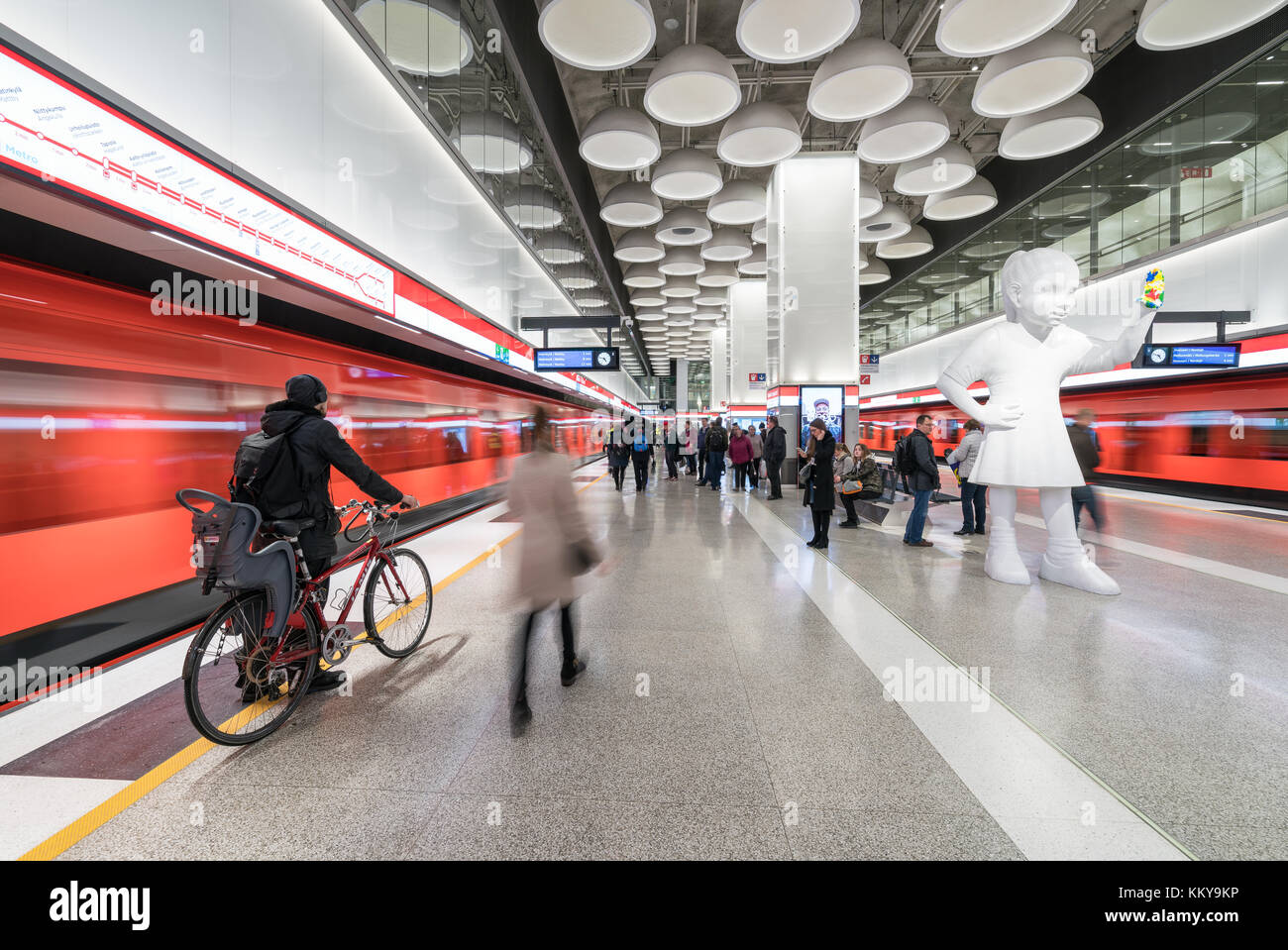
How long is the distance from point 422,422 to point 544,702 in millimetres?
7390

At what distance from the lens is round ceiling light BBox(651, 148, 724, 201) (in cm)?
1323

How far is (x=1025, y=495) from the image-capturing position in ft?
48.6

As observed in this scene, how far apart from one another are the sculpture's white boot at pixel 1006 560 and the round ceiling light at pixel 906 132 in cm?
923

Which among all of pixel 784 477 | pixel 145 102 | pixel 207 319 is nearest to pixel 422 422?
pixel 207 319

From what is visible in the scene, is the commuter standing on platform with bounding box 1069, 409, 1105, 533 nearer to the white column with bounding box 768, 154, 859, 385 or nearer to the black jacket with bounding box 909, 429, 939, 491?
the black jacket with bounding box 909, 429, 939, 491

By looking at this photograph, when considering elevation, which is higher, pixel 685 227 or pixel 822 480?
pixel 685 227

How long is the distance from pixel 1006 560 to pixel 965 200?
14553 mm

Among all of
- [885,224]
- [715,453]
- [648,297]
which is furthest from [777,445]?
[648,297]

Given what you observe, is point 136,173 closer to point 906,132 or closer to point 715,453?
point 906,132

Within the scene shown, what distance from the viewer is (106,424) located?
4.17 meters

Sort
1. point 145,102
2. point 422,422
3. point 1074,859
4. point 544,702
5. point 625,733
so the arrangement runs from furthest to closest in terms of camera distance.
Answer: point 422,422 → point 145,102 → point 544,702 → point 625,733 → point 1074,859

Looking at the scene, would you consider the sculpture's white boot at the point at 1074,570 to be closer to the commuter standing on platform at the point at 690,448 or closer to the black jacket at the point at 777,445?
the black jacket at the point at 777,445
